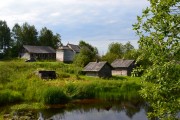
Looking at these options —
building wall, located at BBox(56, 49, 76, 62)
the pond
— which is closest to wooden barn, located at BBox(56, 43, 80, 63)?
building wall, located at BBox(56, 49, 76, 62)

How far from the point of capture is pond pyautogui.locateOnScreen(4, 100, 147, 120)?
3290 centimetres

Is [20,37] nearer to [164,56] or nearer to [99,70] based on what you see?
[99,70]

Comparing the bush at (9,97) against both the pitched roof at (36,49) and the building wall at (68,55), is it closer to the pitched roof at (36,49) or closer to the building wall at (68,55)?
the pitched roof at (36,49)

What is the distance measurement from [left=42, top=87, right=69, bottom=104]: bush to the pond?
89 cm

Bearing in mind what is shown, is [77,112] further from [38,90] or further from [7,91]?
[7,91]

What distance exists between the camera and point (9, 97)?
39.6 metres

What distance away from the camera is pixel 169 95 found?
9523 mm

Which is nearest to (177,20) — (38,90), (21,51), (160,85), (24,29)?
(160,85)

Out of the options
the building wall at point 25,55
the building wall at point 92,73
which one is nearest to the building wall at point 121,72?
the building wall at point 92,73

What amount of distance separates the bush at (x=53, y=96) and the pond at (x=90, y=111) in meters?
0.89

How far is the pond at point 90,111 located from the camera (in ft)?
108

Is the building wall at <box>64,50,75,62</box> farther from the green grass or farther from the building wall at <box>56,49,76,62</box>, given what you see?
the green grass

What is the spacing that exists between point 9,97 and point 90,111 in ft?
38.2

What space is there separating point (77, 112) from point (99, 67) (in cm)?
2926
